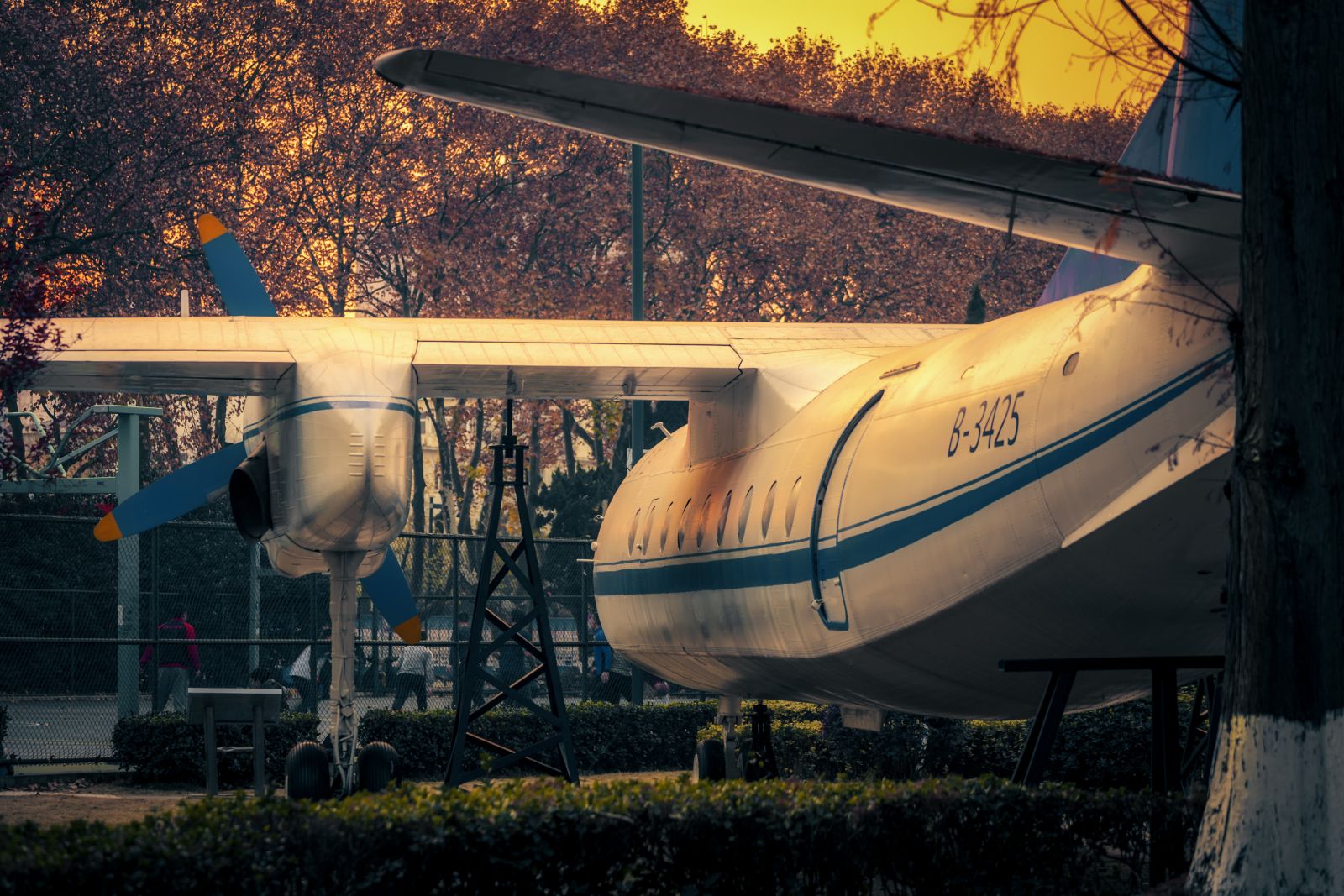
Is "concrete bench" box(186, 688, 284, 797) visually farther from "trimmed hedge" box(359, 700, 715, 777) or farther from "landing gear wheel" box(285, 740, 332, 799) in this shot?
"trimmed hedge" box(359, 700, 715, 777)

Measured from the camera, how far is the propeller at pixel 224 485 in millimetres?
14273

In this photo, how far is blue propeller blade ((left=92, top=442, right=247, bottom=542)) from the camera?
1411 centimetres

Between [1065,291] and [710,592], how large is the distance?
4.02 m

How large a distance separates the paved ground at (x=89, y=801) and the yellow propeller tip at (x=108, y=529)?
8.18 ft

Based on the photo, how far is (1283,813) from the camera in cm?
664

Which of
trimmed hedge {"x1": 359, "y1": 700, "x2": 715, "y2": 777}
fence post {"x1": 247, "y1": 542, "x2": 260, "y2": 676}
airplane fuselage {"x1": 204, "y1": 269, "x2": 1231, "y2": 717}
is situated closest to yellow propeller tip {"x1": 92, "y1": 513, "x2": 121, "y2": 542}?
airplane fuselage {"x1": 204, "y1": 269, "x2": 1231, "y2": 717}

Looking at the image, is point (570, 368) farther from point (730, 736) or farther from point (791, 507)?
point (730, 736)

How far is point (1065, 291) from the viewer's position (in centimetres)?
1064

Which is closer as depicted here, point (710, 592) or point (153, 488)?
point (710, 592)

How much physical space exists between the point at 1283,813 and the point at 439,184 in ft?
108

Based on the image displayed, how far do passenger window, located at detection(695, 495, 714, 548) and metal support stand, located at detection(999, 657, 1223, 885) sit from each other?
175 inches

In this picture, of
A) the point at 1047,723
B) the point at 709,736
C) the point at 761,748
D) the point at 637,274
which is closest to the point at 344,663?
the point at 761,748

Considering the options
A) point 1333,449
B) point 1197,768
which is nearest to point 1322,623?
point 1333,449

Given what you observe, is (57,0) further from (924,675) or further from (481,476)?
(924,675)
